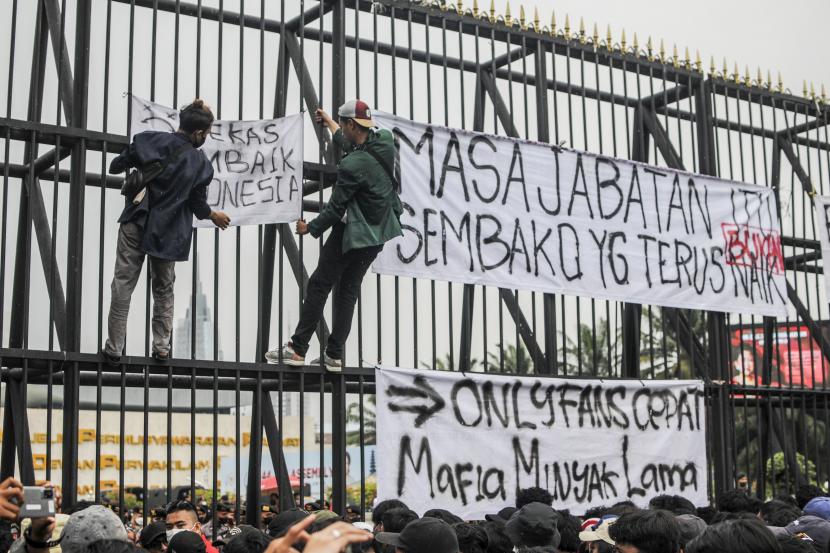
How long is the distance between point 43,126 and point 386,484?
332 centimetres

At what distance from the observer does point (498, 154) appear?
9305 millimetres

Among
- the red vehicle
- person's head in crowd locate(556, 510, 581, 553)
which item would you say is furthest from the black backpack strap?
the red vehicle

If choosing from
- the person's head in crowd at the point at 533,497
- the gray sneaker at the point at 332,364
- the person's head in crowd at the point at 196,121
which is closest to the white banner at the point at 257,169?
the person's head in crowd at the point at 196,121

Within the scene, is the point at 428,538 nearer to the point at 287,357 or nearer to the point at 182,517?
the point at 182,517

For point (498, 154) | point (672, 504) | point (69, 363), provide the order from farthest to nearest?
point (498, 154) < point (672, 504) < point (69, 363)

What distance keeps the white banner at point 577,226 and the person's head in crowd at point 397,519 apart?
115 inches

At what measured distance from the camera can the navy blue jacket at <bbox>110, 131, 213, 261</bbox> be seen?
719cm

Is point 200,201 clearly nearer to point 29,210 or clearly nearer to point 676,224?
point 29,210

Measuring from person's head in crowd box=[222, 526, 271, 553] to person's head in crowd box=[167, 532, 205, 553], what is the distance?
0.56 feet

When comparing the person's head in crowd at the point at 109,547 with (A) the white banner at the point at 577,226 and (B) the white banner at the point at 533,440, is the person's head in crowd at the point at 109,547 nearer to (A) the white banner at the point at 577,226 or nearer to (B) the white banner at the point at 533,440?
(B) the white banner at the point at 533,440

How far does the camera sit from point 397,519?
570cm

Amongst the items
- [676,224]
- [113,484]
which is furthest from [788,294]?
[113,484]

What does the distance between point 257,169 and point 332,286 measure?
98cm

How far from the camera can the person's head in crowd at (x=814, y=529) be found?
561cm
